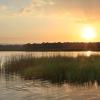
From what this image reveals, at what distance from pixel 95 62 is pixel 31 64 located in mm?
6314

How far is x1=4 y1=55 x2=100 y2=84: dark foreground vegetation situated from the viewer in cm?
2252

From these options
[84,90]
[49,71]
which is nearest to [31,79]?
[49,71]

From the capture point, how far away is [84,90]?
1856 cm

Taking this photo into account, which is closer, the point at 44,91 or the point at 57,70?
the point at 44,91

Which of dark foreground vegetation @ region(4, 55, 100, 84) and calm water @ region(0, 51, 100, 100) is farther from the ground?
dark foreground vegetation @ region(4, 55, 100, 84)

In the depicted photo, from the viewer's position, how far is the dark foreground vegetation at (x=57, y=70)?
22516 mm

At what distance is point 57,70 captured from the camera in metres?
24.1

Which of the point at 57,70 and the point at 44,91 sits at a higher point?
the point at 57,70

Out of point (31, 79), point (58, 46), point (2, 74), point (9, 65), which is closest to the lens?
point (31, 79)

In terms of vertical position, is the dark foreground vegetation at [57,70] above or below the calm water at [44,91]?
above

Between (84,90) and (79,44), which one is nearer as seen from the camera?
(84,90)

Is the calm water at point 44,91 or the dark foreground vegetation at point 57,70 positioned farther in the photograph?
the dark foreground vegetation at point 57,70

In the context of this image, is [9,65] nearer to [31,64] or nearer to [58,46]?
[31,64]

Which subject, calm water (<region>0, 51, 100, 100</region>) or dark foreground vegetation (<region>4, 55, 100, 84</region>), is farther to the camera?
dark foreground vegetation (<region>4, 55, 100, 84</region>)
